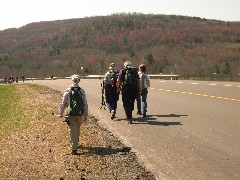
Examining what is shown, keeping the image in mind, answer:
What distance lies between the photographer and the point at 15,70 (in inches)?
6934

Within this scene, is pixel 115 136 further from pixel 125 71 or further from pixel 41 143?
pixel 125 71

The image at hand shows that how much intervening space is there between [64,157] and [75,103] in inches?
45.2

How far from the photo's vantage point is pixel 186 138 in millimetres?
10164

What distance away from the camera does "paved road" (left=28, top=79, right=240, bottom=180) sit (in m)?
7.43

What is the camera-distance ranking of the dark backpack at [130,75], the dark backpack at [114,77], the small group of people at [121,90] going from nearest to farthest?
the small group of people at [121,90]
the dark backpack at [130,75]
the dark backpack at [114,77]

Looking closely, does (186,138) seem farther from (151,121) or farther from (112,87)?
(112,87)

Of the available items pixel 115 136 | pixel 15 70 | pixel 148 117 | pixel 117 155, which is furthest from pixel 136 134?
pixel 15 70

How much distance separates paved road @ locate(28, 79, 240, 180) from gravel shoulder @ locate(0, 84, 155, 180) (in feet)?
1.18

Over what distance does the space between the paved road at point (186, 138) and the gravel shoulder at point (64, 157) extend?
0.36 m

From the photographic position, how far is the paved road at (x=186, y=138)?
743 cm

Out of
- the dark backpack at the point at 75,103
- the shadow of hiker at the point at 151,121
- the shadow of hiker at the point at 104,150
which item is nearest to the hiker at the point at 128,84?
the shadow of hiker at the point at 151,121

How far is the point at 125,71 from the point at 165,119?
198cm

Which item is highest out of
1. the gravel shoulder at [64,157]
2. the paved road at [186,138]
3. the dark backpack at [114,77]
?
the dark backpack at [114,77]

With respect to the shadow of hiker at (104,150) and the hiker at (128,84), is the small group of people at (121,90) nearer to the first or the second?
the hiker at (128,84)
